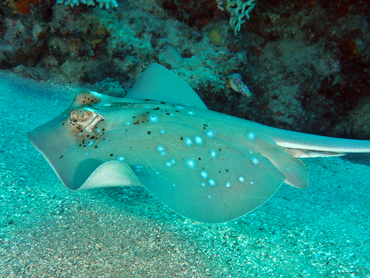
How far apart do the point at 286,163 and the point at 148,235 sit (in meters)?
1.88

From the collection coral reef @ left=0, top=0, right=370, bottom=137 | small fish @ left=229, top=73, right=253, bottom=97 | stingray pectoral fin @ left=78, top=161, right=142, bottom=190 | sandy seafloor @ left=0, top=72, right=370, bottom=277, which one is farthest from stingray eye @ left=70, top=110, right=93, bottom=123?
small fish @ left=229, top=73, right=253, bottom=97

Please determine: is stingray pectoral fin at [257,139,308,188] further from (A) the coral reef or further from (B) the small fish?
(A) the coral reef

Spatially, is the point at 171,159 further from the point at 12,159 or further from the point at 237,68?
the point at 237,68

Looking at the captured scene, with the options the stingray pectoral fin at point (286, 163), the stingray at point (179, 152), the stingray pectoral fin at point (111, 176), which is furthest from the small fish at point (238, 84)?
the stingray pectoral fin at point (111, 176)

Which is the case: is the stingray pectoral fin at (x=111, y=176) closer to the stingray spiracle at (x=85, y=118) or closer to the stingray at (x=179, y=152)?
the stingray at (x=179, y=152)

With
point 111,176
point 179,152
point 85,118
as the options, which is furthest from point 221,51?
point 111,176

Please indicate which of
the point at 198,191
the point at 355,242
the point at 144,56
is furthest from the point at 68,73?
the point at 355,242

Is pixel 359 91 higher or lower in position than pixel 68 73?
higher

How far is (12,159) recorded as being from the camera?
319 cm

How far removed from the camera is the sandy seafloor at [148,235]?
2140 millimetres

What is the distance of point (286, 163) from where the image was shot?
296cm

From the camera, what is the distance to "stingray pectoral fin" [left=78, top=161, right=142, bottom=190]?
2.00 meters

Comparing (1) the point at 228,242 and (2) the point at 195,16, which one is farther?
(2) the point at 195,16

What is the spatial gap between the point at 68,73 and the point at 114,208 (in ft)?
13.6
